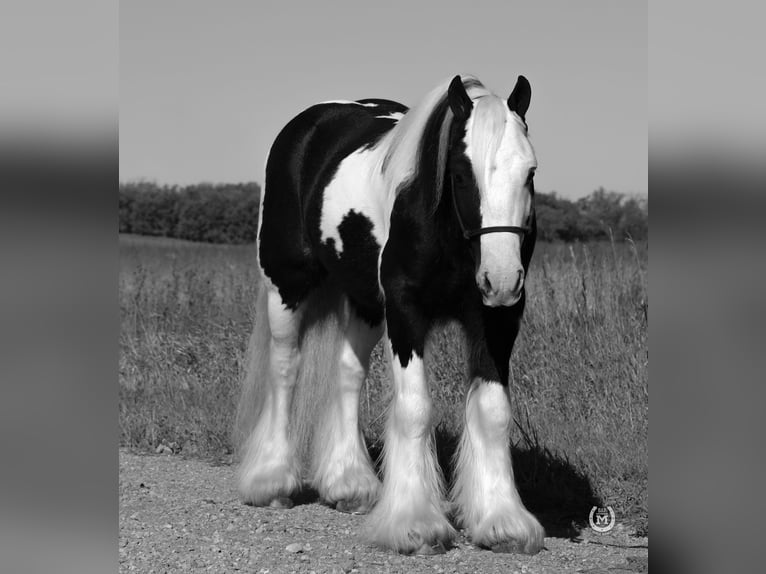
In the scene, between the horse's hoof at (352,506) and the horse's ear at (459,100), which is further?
the horse's hoof at (352,506)

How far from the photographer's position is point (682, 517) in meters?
1.75

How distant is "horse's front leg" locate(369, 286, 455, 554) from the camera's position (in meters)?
4.24

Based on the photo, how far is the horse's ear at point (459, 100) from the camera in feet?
13.2

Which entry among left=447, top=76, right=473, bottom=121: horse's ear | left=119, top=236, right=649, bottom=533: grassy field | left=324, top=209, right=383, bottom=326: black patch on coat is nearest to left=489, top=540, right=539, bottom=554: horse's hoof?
left=119, top=236, right=649, bottom=533: grassy field

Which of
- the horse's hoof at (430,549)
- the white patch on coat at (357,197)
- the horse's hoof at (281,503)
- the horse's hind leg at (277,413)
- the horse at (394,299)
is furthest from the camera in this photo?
the horse's hind leg at (277,413)

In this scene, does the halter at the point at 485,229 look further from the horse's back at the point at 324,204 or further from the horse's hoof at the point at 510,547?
the horse's hoof at the point at 510,547

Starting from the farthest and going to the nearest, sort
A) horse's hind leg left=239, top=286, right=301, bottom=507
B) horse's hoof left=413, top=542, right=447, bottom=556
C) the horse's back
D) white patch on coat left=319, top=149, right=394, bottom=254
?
horse's hind leg left=239, top=286, right=301, bottom=507 < the horse's back < white patch on coat left=319, top=149, right=394, bottom=254 < horse's hoof left=413, top=542, right=447, bottom=556

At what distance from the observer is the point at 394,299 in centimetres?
433

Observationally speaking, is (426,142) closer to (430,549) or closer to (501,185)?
(501,185)
